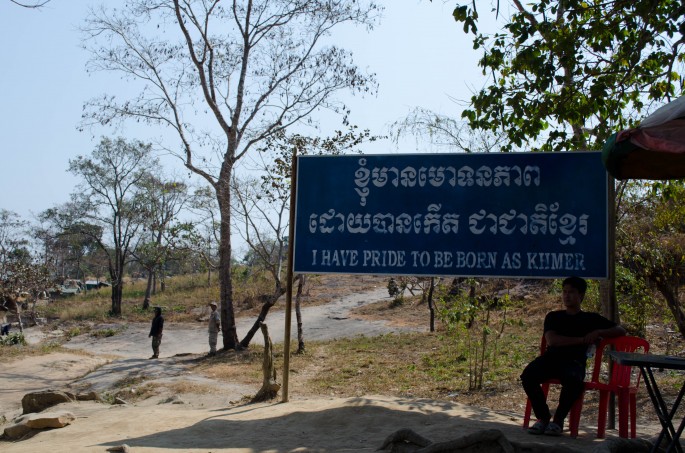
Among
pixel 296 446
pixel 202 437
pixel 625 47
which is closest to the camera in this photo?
pixel 296 446

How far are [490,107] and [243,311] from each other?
24835mm

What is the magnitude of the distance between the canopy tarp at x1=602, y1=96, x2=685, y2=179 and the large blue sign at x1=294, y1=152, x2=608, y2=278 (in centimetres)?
136

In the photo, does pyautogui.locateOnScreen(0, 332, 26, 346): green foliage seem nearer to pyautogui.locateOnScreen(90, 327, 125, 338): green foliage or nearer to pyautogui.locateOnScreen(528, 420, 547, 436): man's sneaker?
pyautogui.locateOnScreen(90, 327, 125, 338): green foliage

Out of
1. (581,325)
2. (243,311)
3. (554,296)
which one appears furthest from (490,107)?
(243,311)

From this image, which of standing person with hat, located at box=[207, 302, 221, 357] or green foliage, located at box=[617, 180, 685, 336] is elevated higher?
green foliage, located at box=[617, 180, 685, 336]

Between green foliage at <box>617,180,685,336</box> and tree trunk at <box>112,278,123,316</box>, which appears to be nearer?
green foliage at <box>617,180,685,336</box>

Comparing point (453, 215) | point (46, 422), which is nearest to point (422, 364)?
point (453, 215)

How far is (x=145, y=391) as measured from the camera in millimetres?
13102

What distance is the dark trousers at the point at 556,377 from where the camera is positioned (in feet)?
18.5

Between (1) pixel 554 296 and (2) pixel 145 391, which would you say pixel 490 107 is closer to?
(2) pixel 145 391

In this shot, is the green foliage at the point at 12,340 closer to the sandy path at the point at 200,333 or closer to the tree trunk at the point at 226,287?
the sandy path at the point at 200,333

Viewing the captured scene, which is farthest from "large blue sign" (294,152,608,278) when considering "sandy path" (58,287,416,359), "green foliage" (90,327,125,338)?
"green foliage" (90,327,125,338)

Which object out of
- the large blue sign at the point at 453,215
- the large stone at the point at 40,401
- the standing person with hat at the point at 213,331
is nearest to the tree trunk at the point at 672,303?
the large blue sign at the point at 453,215

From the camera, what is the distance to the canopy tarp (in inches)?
179
